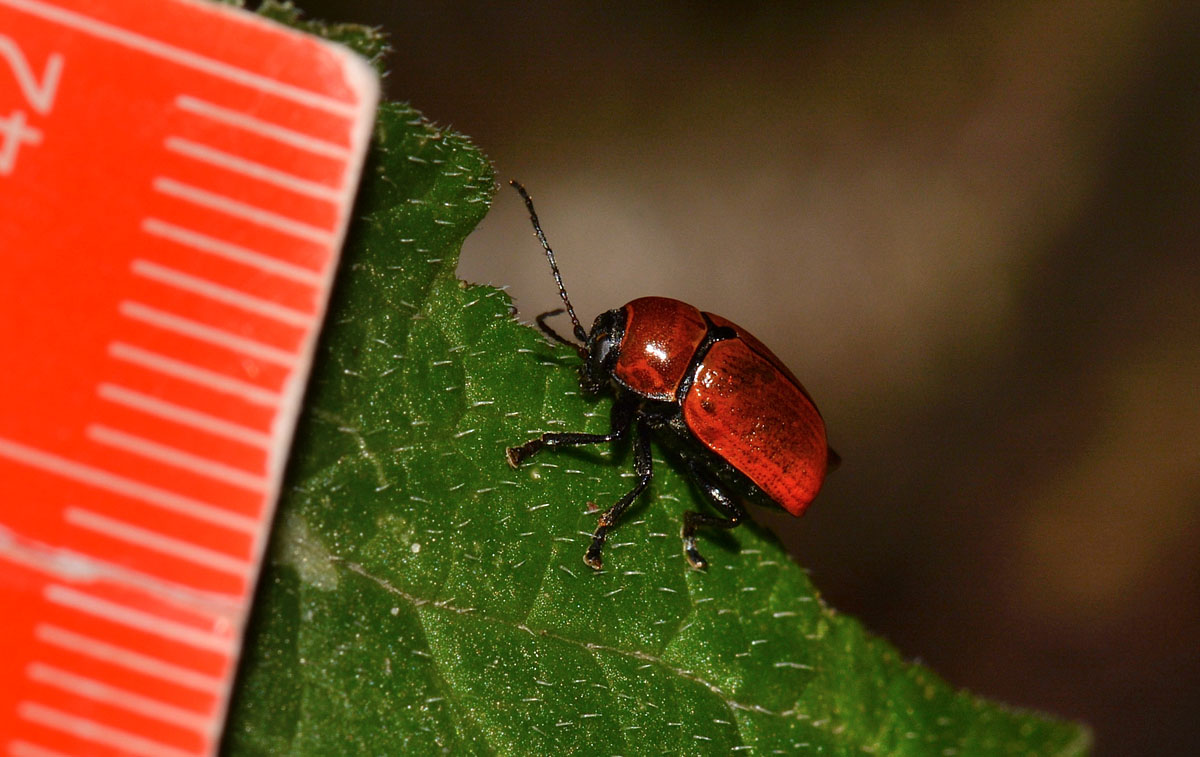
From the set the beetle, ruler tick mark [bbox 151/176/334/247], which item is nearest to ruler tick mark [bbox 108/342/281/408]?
ruler tick mark [bbox 151/176/334/247]

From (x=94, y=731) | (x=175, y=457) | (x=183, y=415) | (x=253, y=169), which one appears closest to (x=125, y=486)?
(x=175, y=457)

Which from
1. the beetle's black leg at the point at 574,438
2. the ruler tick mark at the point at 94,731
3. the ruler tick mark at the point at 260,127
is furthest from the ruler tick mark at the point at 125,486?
the ruler tick mark at the point at 260,127

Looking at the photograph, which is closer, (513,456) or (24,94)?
(24,94)

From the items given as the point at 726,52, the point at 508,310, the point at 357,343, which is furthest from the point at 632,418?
the point at 726,52

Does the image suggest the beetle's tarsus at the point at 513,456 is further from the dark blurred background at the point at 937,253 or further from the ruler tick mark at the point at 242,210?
the dark blurred background at the point at 937,253

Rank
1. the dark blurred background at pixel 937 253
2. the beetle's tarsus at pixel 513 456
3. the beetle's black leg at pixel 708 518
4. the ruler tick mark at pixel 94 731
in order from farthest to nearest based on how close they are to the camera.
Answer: the dark blurred background at pixel 937 253 → the beetle's black leg at pixel 708 518 → the beetle's tarsus at pixel 513 456 → the ruler tick mark at pixel 94 731

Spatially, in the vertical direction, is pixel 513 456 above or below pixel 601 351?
below

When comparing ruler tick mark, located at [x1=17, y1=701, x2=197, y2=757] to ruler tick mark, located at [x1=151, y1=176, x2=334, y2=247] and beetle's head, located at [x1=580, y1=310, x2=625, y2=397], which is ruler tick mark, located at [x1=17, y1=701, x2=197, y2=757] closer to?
ruler tick mark, located at [x1=151, y1=176, x2=334, y2=247]

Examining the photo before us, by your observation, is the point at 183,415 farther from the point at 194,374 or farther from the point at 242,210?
the point at 242,210
